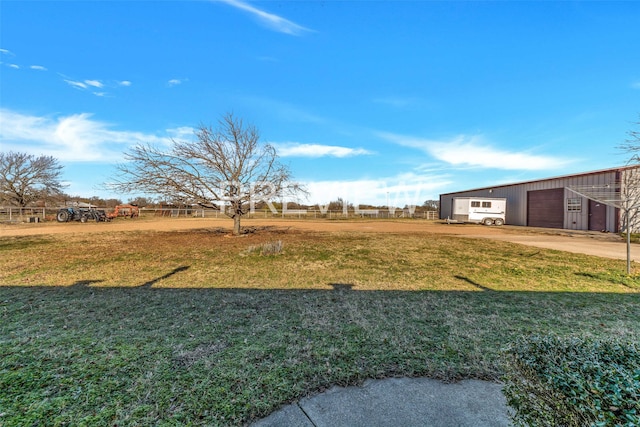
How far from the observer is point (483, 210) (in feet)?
75.8

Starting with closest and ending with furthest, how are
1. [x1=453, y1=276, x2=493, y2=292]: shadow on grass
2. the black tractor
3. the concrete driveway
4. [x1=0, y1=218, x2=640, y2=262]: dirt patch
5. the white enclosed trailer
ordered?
[x1=453, y1=276, x2=493, y2=292]: shadow on grass → the concrete driveway → [x1=0, y1=218, x2=640, y2=262]: dirt patch → the black tractor → the white enclosed trailer

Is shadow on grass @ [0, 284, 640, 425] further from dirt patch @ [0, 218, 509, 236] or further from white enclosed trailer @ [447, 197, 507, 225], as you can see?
white enclosed trailer @ [447, 197, 507, 225]

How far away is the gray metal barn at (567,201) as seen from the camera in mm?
15398

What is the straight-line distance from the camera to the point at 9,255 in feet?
24.3

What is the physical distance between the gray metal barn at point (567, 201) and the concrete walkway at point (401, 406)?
1461cm

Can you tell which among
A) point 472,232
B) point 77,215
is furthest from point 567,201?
point 77,215

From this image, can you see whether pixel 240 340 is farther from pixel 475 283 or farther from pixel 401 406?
pixel 475 283

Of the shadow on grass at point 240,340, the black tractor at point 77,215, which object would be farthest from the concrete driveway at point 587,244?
the black tractor at point 77,215

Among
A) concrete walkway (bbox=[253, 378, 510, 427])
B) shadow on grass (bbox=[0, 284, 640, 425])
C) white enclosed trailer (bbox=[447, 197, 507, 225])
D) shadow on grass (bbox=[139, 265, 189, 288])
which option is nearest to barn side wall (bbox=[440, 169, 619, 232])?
white enclosed trailer (bbox=[447, 197, 507, 225])

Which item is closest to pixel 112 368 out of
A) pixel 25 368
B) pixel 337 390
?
pixel 25 368

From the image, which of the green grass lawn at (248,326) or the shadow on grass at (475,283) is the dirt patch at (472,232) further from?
the shadow on grass at (475,283)

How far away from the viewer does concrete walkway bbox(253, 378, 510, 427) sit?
5.48ft

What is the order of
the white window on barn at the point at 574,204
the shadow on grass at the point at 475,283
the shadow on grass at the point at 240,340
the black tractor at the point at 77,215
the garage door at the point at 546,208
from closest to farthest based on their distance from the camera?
the shadow on grass at the point at 240,340 → the shadow on grass at the point at 475,283 → the white window on barn at the point at 574,204 → the garage door at the point at 546,208 → the black tractor at the point at 77,215

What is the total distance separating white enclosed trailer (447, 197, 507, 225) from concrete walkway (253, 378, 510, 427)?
23.9m
